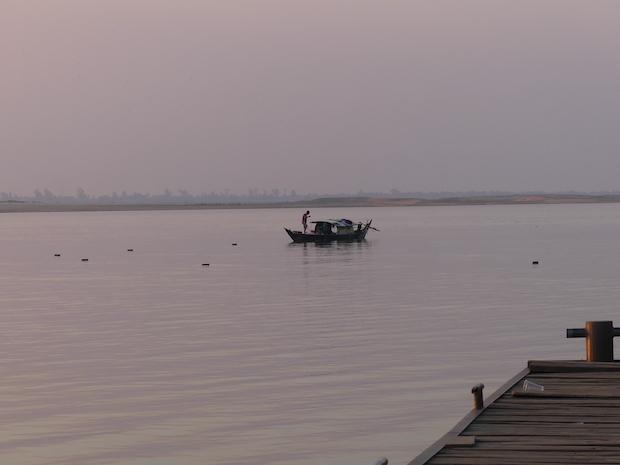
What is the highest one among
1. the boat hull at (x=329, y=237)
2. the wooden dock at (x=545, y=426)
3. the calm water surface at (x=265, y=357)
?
the wooden dock at (x=545, y=426)

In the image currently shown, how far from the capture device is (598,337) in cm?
2295

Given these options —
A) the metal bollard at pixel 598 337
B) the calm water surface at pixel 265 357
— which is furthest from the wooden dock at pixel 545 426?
Result: the calm water surface at pixel 265 357

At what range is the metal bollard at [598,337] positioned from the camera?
22.7 m

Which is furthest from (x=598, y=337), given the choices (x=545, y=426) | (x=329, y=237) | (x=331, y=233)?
(x=331, y=233)

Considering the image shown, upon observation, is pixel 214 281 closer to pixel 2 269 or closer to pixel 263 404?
pixel 2 269

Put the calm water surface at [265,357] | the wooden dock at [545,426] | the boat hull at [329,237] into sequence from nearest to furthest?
the wooden dock at [545,426] < the calm water surface at [265,357] < the boat hull at [329,237]

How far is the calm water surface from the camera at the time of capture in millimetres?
22266

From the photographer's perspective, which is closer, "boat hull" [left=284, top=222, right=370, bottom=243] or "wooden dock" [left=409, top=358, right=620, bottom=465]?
"wooden dock" [left=409, top=358, right=620, bottom=465]

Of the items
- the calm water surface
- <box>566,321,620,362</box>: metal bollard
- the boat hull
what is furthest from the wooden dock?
the boat hull

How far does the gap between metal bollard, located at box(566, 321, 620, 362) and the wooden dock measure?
26.9 inches

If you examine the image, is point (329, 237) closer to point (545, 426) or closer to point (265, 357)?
point (265, 357)

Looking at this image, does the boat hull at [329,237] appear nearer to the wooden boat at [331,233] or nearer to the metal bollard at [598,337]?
the wooden boat at [331,233]

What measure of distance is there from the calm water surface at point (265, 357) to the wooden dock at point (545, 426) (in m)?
2.62

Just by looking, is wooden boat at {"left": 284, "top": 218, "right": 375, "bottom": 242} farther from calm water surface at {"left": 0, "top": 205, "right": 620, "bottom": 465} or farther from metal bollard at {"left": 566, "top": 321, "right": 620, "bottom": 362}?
metal bollard at {"left": 566, "top": 321, "right": 620, "bottom": 362}
